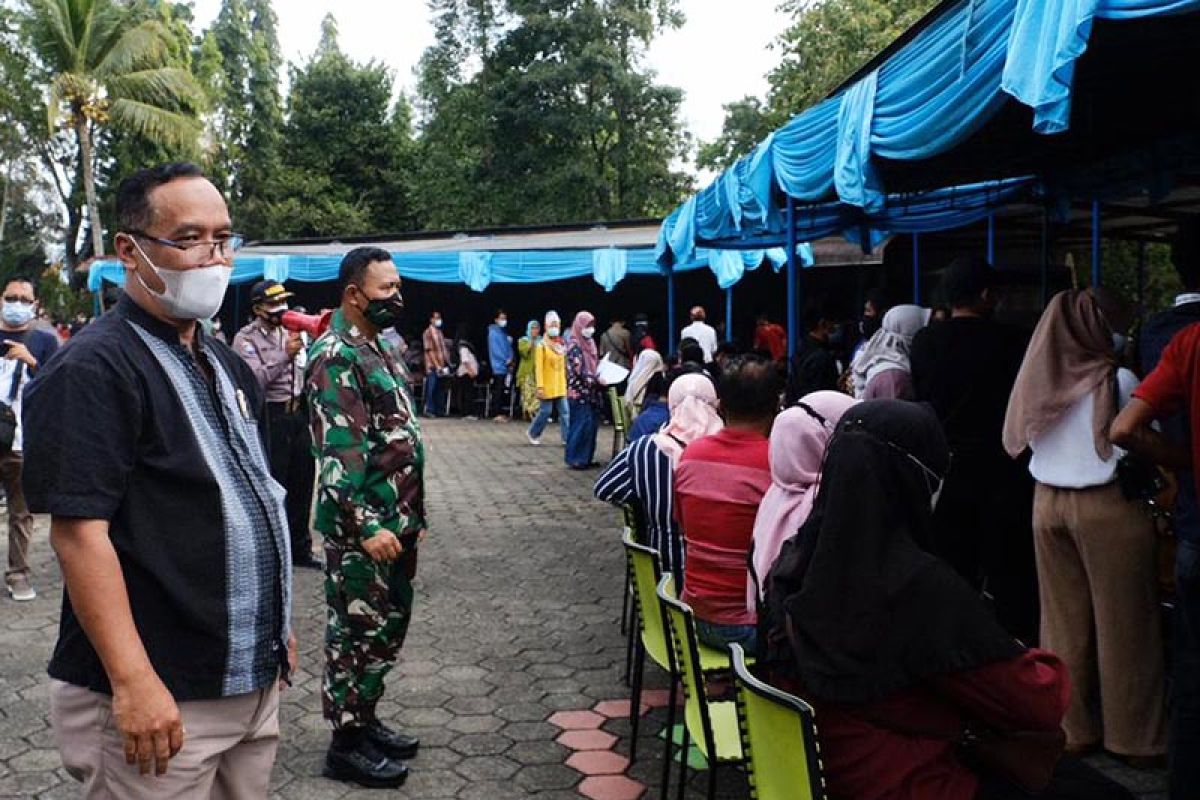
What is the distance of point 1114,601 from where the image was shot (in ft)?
11.6

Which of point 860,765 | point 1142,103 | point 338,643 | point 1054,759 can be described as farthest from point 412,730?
point 1142,103

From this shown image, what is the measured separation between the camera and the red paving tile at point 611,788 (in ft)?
11.2

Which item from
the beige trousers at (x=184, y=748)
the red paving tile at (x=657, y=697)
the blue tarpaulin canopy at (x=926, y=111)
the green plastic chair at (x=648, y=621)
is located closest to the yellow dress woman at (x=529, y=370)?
the blue tarpaulin canopy at (x=926, y=111)

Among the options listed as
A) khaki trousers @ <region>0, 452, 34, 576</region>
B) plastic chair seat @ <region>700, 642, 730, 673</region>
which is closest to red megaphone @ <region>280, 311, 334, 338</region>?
khaki trousers @ <region>0, 452, 34, 576</region>

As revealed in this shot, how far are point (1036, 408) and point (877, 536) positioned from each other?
1848 millimetres

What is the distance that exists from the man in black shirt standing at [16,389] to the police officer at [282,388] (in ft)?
3.79

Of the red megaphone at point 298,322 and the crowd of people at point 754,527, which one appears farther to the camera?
the red megaphone at point 298,322

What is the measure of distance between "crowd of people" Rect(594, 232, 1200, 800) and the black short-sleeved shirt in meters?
1.12

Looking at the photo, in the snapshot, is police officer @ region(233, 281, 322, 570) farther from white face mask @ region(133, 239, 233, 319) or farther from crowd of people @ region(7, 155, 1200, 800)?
white face mask @ region(133, 239, 233, 319)

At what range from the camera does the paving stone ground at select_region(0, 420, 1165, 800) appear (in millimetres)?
3539

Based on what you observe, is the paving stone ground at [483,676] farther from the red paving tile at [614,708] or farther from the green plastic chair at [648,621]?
the green plastic chair at [648,621]

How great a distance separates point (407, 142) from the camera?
32031mm

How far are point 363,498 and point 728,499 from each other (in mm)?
1253

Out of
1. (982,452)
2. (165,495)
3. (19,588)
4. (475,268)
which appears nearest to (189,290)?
(165,495)
